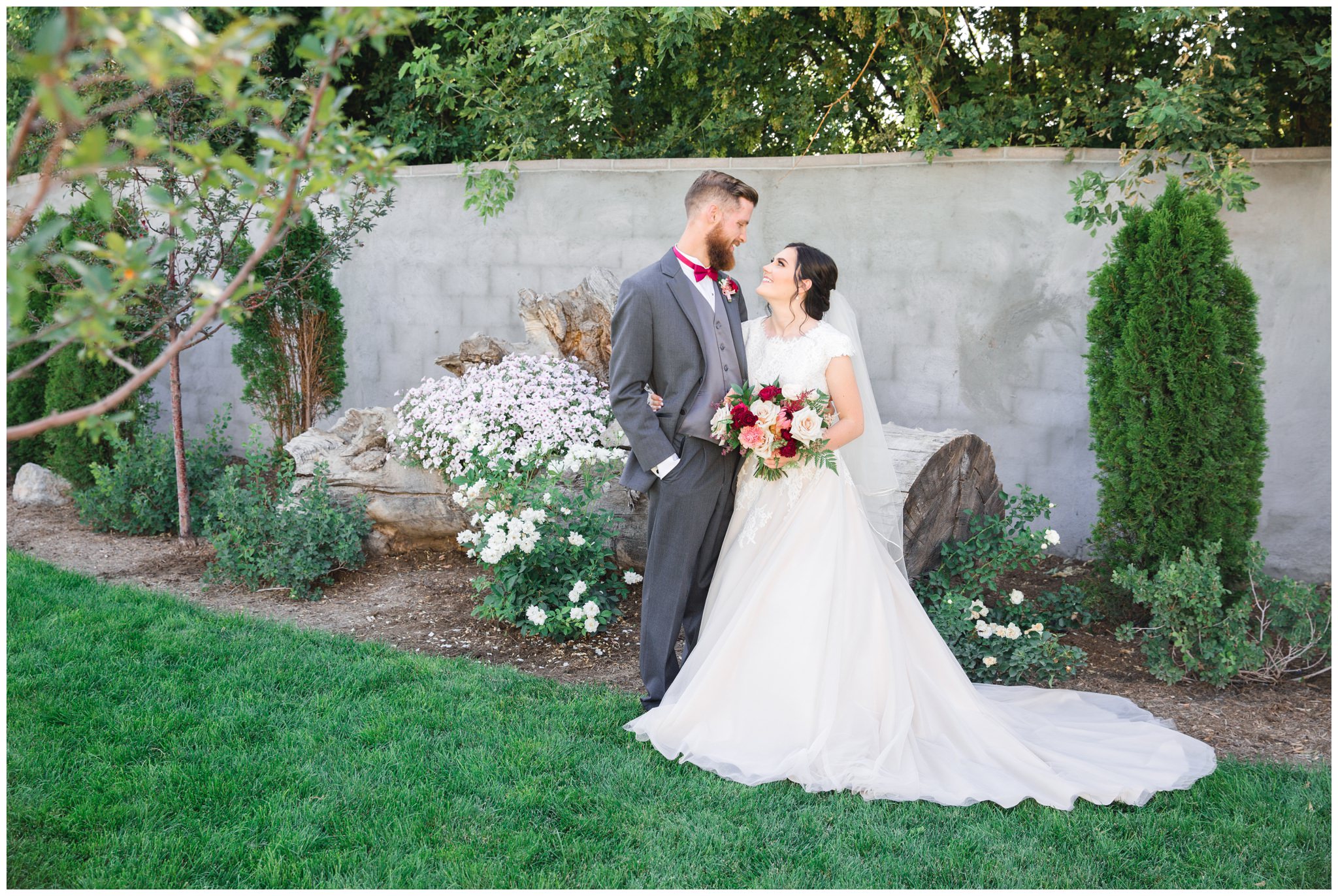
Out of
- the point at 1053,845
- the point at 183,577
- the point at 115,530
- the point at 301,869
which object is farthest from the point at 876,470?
the point at 115,530

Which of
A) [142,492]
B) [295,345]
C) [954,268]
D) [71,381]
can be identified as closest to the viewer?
[954,268]

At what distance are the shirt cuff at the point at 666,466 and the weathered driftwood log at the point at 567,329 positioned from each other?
2.08 metres

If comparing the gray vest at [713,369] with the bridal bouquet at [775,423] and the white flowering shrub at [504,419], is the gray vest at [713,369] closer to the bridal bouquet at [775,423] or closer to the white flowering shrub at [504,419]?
the bridal bouquet at [775,423]

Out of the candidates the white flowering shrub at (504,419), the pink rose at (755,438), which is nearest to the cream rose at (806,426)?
the pink rose at (755,438)

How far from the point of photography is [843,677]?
3459 mm

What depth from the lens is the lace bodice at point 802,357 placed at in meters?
3.67

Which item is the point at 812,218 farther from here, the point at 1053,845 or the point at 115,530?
the point at 115,530

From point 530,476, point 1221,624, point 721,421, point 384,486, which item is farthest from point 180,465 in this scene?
point 1221,624

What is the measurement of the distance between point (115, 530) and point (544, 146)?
414 cm

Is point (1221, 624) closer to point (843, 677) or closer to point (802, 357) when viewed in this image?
point (843, 677)

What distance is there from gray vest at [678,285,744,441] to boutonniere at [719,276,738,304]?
2 cm

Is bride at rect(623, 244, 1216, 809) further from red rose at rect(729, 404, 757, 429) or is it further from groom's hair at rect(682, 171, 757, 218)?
groom's hair at rect(682, 171, 757, 218)

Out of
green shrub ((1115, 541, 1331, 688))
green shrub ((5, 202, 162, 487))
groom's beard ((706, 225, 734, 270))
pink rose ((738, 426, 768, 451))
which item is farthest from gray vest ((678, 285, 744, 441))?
green shrub ((5, 202, 162, 487))

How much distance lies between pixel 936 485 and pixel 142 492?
517cm
